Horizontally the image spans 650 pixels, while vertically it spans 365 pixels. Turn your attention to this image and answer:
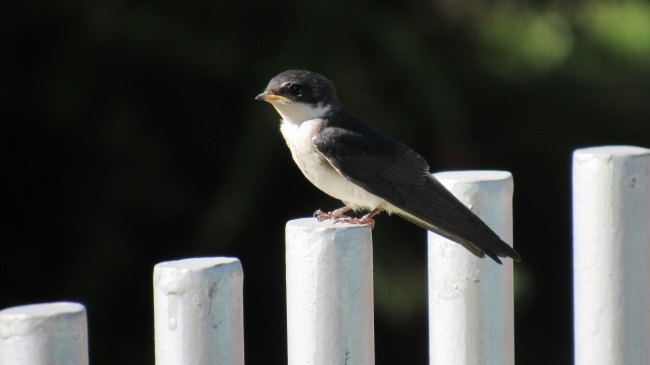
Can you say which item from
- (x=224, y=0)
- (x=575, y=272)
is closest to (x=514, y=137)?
(x=224, y=0)

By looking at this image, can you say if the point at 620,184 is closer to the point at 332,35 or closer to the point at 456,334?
the point at 456,334

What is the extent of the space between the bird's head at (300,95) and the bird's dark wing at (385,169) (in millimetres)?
81

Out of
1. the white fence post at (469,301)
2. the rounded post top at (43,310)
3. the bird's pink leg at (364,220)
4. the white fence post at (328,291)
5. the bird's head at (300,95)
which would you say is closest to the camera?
the rounded post top at (43,310)

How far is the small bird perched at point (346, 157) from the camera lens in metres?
2.77

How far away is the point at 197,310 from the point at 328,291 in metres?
0.24

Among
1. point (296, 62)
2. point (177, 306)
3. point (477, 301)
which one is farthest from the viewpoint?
point (296, 62)

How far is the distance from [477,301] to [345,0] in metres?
2.06

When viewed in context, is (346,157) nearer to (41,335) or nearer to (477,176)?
(477,176)

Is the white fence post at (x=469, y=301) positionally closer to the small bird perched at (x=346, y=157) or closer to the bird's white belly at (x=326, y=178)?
the small bird perched at (x=346, y=157)

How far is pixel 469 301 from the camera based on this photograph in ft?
7.38

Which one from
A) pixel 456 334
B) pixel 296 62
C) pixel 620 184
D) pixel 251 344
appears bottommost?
pixel 251 344

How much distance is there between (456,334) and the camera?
226cm

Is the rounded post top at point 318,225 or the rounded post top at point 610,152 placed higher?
the rounded post top at point 610,152

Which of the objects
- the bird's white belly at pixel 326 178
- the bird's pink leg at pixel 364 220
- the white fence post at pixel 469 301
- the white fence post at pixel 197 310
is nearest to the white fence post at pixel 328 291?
the white fence post at pixel 197 310
